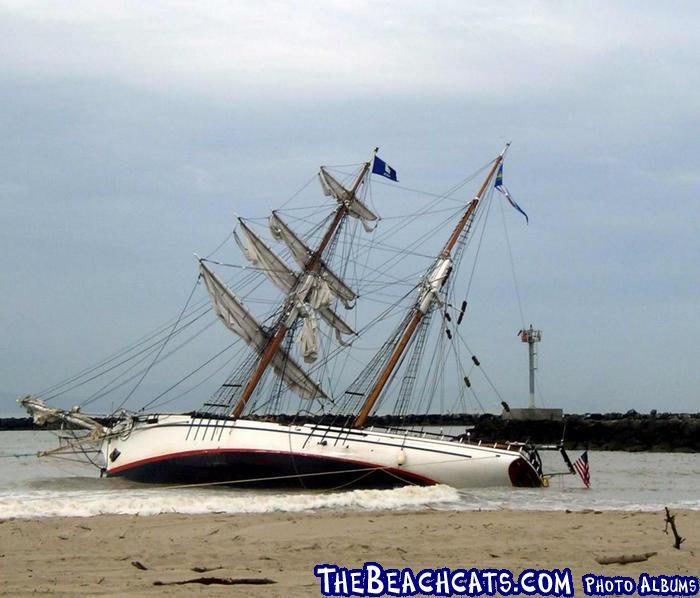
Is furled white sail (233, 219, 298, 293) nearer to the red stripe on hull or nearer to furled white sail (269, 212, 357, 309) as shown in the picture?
furled white sail (269, 212, 357, 309)

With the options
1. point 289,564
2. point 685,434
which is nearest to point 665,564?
point 289,564

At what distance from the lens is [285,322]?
43062mm

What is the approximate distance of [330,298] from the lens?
4359cm

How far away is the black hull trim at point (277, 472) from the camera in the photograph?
3262 centimetres

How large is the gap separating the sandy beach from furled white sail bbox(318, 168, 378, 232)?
26.1 metres

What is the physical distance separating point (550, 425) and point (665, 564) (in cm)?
6630

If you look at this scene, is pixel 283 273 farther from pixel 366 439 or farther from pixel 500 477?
pixel 500 477

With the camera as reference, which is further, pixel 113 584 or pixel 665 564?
pixel 665 564

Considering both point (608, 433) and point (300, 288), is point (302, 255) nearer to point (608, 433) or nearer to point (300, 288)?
point (300, 288)

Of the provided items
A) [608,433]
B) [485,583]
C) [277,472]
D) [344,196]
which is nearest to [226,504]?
[277,472]

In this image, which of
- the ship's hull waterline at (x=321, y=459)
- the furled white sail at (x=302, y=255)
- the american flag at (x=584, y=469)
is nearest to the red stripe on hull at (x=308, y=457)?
the ship's hull waterline at (x=321, y=459)

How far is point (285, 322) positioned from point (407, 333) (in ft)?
19.7

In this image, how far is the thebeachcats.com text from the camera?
1170 cm

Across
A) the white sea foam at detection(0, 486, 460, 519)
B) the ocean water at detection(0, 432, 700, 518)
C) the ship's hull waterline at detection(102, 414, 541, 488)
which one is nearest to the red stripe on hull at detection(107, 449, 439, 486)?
the ship's hull waterline at detection(102, 414, 541, 488)
